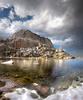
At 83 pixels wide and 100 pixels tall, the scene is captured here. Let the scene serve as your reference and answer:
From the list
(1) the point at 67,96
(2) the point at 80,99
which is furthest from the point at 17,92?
(2) the point at 80,99

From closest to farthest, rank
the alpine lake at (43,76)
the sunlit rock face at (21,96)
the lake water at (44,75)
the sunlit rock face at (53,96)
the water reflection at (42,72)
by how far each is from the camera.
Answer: the sunlit rock face at (53,96), the sunlit rock face at (21,96), the alpine lake at (43,76), the lake water at (44,75), the water reflection at (42,72)

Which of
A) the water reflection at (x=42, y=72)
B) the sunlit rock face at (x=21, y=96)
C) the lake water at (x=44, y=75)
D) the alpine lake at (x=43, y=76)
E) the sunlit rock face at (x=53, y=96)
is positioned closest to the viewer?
the sunlit rock face at (x=53, y=96)

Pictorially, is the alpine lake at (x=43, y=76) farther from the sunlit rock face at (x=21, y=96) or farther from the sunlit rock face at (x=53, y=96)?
the sunlit rock face at (x=53, y=96)

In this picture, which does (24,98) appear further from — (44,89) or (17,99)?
(44,89)

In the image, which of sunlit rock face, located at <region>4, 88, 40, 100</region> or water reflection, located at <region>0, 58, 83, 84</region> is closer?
sunlit rock face, located at <region>4, 88, 40, 100</region>

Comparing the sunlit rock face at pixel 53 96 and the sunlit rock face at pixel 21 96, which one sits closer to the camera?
the sunlit rock face at pixel 53 96

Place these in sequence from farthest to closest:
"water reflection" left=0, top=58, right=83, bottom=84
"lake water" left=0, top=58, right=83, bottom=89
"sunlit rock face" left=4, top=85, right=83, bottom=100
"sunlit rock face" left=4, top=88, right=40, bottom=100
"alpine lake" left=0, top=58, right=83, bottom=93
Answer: "water reflection" left=0, top=58, right=83, bottom=84 < "lake water" left=0, top=58, right=83, bottom=89 < "alpine lake" left=0, top=58, right=83, bottom=93 < "sunlit rock face" left=4, top=88, right=40, bottom=100 < "sunlit rock face" left=4, top=85, right=83, bottom=100

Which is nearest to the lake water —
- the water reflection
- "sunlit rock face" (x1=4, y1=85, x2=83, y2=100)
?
the water reflection

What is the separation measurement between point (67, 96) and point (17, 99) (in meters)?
3.83

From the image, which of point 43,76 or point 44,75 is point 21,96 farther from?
point 44,75

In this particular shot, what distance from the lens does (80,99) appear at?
15.1 metres

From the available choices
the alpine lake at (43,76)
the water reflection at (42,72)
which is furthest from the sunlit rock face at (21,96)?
the water reflection at (42,72)

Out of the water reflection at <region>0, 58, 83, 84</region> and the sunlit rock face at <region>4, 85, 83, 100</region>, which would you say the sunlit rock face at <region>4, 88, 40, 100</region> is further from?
the water reflection at <region>0, 58, 83, 84</region>

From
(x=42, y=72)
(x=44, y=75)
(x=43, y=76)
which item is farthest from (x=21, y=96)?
(x=42, y=72)
